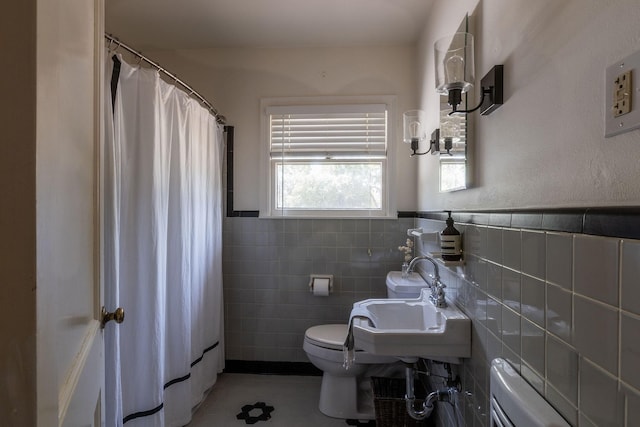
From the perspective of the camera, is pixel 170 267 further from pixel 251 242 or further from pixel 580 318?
pixel 580 318

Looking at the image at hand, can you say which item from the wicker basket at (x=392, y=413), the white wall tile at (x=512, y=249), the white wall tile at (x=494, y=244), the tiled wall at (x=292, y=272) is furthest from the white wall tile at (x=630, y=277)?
the tiled wall at (x=292, y=272)

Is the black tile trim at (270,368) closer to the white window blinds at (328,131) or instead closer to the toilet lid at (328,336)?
the toilet lid at (328,336)

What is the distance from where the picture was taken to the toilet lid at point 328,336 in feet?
6.59

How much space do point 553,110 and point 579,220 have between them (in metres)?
0.29

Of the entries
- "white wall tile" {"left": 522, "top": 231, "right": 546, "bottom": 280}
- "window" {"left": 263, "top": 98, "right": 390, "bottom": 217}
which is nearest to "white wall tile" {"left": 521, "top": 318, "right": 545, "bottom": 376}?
"white wall tile" {"left": 522, "top": 231, "right": 546, "bottom": 280}

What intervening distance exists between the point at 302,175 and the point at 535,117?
1.87 m

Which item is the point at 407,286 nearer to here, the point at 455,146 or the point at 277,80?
the point at 455,146

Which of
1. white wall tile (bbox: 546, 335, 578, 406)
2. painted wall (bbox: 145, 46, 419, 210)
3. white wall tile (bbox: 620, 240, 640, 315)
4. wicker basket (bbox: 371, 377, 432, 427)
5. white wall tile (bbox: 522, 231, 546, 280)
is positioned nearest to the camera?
white wall tile (bbox: 620, 240, 640, 315)

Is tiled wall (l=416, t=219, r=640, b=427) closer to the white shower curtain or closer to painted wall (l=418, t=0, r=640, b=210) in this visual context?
painted wall (l=418, t=0, r=640, b=210)

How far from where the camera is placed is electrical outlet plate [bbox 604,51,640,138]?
55cm

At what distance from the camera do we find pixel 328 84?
255 cm

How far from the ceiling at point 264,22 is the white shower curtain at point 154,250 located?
638 millimetres

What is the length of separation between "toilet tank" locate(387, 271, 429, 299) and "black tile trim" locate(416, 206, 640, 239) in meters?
0.96

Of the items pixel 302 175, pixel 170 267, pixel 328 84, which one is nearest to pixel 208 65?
pixel 328 84
